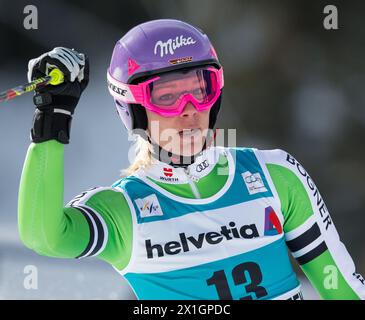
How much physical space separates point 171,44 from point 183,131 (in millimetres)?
375

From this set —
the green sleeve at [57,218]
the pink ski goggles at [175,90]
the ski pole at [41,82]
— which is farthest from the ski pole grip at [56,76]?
the pink ski goggles at [175,90]

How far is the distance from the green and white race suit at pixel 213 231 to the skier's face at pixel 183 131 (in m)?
0.10

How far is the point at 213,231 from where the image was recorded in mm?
2959

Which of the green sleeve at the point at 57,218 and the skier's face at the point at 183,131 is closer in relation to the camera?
the green sleeve at the point at 57,218

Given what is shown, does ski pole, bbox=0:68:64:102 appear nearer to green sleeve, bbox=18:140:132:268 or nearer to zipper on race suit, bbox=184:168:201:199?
green sleeve, bbox=18:140:132:268

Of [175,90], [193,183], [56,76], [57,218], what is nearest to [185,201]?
[193,183]

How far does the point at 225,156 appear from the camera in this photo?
3.19 m

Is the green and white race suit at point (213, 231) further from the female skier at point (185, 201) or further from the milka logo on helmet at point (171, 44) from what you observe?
the milka logo on helmet at point (171, 44)

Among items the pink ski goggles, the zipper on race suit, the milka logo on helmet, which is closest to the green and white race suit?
the zipper on race suit

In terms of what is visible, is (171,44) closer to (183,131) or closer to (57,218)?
(183,131)

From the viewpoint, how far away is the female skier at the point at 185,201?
2.87 meters

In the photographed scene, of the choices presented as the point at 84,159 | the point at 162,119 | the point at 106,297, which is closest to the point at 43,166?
the point at 162,119

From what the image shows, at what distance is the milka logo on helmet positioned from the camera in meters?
3.09

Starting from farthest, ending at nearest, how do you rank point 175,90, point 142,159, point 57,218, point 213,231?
point 142,159
point 175,90
point 213,231
point 57,218
